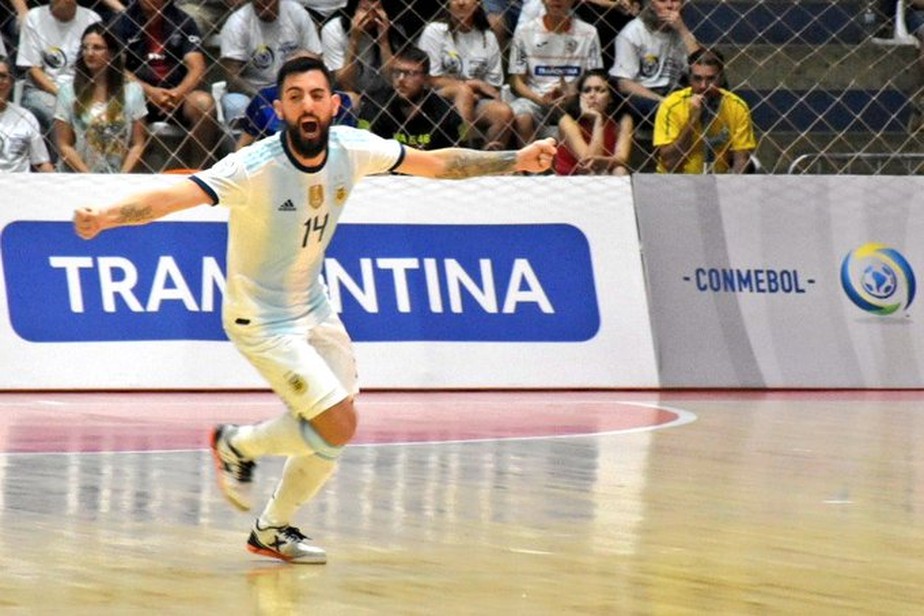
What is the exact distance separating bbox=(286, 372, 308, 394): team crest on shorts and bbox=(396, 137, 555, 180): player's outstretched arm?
1.05m

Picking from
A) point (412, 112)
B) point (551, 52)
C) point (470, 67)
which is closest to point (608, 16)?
point (551, 52)

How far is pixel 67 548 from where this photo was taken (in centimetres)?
691

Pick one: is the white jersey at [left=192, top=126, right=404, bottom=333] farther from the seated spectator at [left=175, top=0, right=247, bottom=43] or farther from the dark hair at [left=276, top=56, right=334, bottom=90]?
the seated spectator at [left=175, top=0, right=247, bottom=43]

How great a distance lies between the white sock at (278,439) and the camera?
7.02 metres

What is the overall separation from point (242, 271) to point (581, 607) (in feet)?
7.19

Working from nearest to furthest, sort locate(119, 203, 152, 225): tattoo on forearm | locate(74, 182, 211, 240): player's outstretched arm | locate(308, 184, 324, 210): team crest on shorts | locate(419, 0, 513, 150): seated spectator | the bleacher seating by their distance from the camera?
locate(74, 182, 211, 240): player's outstretched arm → locate(119, 203, 152, 225): tattoo on forearm → locate(308, 184, 324, 210): team crest on shorts → locate(419, 0, 513, 150): seated spectator → the bleacher seating

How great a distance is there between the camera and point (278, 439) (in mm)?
7035

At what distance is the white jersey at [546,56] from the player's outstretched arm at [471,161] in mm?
7714

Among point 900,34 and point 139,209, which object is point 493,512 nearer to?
point 139,209

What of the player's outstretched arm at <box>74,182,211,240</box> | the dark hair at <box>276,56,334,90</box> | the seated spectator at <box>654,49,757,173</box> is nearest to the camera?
the player's outstretched arm at <box>74,182,211,240</box>

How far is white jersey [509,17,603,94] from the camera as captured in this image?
15.4 metres

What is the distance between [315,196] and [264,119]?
7.25 m

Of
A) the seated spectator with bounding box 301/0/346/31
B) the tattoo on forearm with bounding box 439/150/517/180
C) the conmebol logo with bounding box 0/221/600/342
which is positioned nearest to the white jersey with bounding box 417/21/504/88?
the seated spectator with bounding box 301/0/346/31

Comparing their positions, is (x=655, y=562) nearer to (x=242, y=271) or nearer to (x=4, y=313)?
(x=242, y=271)
